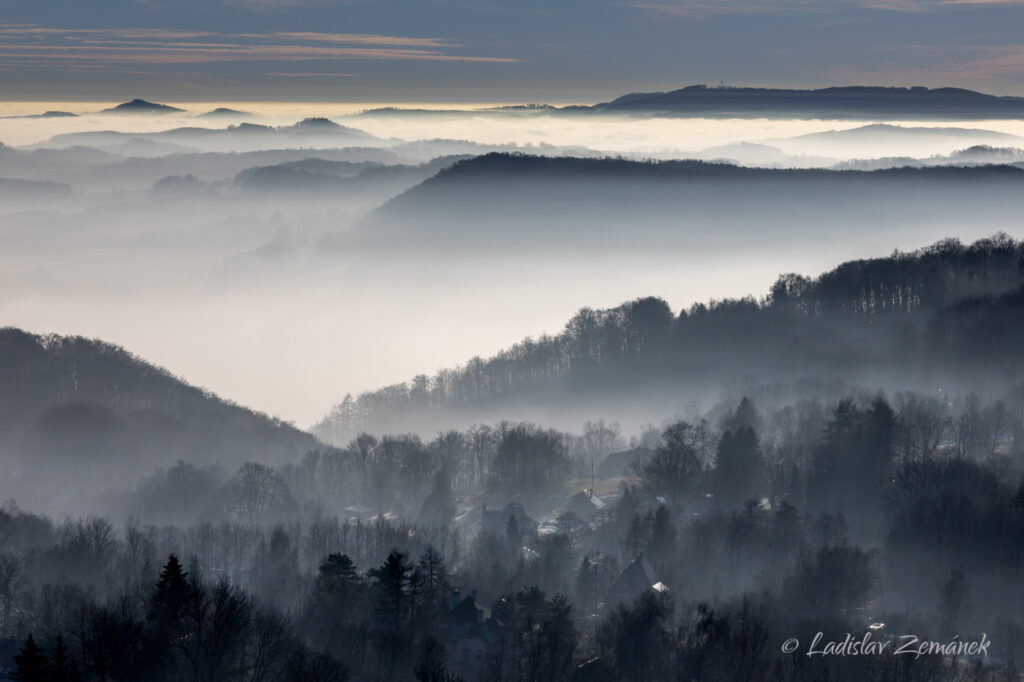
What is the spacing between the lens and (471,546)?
72.1 m

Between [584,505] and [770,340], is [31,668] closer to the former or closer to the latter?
[584,505]

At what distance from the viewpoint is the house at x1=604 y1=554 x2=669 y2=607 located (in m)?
59.1

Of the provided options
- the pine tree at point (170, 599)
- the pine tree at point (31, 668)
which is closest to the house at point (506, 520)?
the pine tree at point (170, 599)

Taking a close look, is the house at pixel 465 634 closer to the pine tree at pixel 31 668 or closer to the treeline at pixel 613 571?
the treeline at pixel 613 571

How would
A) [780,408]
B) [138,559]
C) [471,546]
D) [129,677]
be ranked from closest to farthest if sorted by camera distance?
1. [129,677]
2. [138,559]
3. [471,546]
4. [780,408]

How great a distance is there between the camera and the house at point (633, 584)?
194ft

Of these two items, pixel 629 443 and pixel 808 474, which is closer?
pixel 808 474

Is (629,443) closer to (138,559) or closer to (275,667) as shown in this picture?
(138,559)

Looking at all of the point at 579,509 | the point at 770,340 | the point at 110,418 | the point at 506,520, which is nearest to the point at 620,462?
the point at 579,509

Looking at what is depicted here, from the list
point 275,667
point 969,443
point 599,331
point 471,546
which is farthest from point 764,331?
point 275,667

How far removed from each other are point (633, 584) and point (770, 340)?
207 feet

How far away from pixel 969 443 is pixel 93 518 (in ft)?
166

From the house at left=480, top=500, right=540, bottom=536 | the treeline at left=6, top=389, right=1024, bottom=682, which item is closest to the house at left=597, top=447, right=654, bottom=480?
the treeline at left=6, top=389, right=1024, bottom=682

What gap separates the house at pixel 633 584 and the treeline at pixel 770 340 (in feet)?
147
